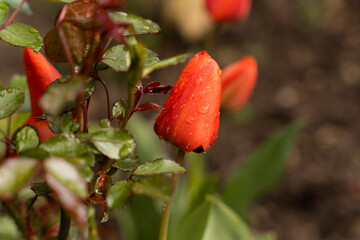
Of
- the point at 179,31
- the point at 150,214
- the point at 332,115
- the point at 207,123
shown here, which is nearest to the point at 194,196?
the point at 150,214

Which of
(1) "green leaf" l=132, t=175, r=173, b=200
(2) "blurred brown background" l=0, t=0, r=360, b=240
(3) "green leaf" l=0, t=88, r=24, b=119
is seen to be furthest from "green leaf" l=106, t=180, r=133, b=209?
(2) "blurred brown background" l=0, t=0, r=360, b=240

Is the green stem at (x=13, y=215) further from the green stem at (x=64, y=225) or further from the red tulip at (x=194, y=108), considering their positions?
the red tulip at (x=194, y=108)

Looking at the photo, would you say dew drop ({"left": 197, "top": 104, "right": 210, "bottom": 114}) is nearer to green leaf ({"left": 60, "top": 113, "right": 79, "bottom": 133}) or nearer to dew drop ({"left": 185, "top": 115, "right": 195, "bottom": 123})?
dew drop ({"left": 185, "top": 115, "right": 195, "bottom": 123})

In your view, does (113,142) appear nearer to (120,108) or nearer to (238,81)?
(120,108)

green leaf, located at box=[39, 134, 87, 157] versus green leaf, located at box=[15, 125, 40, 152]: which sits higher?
green leaf, located at box=[39, 134, 87, 157]

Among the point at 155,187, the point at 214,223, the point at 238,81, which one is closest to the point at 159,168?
the point at 155,187

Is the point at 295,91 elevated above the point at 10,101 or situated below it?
below
